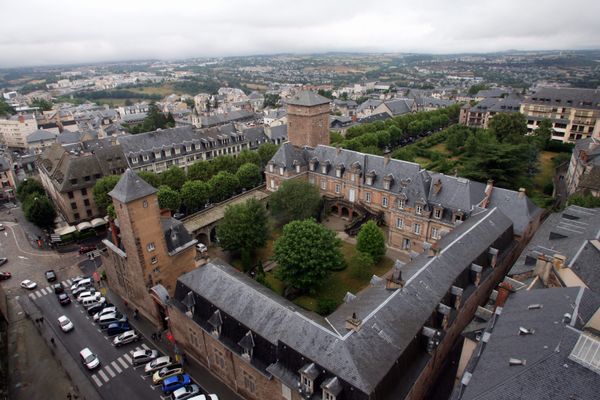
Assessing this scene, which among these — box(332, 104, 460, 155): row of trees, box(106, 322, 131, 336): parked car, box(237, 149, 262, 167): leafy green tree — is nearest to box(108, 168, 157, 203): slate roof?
box(106, 322, 131, 336): parked car

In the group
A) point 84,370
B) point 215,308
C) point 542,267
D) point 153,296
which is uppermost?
point 542,267

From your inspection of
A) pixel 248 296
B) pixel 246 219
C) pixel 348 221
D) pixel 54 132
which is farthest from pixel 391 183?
pixel 54 132

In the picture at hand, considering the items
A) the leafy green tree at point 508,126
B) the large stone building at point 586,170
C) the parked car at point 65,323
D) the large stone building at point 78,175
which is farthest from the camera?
the leafy green tree at point 508,126

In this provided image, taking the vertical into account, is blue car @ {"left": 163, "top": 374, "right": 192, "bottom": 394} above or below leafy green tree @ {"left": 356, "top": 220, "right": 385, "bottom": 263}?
below

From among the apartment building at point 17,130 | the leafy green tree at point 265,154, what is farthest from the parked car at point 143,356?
the apartment building at point 17,130

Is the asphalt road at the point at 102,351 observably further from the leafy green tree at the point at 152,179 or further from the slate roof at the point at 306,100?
the slate roof at the point at 306,100

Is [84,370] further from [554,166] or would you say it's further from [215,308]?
[554,166]

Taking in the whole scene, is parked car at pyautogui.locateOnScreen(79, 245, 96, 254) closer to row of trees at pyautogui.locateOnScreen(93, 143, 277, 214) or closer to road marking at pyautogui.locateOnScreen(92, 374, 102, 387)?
row of trees at pyautogui.locateOnScreen(93, 143, 277, 214)
